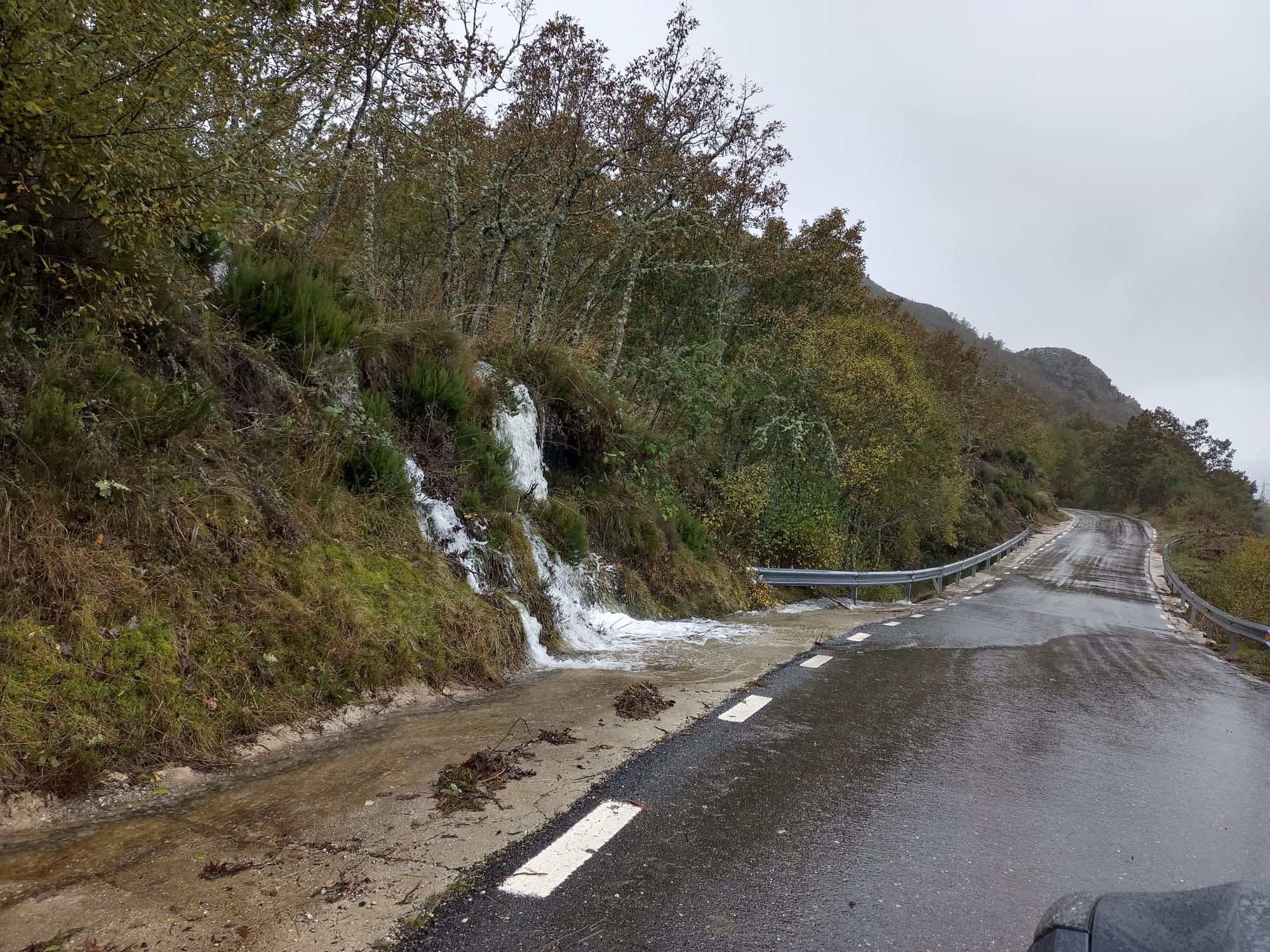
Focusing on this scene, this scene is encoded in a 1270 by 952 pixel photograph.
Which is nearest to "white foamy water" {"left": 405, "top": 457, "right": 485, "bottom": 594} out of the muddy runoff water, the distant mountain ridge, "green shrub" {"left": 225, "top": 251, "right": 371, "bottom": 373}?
"green shrub" {"left": 225, "top": 251, "right": 371, "bottom": 373}

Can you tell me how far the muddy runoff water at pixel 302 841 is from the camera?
236 cm

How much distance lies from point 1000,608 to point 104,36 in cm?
1651

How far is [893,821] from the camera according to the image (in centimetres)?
357

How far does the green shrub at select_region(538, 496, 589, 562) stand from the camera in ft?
29.2

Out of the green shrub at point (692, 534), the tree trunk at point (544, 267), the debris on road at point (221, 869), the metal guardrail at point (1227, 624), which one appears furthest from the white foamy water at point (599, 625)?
the metal guardrail at point (1227, 624)

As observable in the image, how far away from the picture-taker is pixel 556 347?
35.3 feet

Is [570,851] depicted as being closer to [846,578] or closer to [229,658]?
[229,658]

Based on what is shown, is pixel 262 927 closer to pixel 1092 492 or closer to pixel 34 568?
pixel 34 568

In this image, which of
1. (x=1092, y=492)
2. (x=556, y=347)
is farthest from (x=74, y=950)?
(x=1092, y=492)

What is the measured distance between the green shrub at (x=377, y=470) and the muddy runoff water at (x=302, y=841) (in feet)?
8.01

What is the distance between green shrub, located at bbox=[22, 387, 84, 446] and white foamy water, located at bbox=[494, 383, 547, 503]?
4.71m

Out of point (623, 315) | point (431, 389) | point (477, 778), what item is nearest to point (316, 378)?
point (431, 389)

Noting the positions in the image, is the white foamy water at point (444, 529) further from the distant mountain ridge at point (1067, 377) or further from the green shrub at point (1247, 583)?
the distant mountain ridge at point (1067, 377)

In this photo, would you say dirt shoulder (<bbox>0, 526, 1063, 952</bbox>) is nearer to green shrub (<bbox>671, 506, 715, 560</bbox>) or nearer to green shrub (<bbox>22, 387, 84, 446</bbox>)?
green shrub (<bbox>22, 387, 84, 446</bbox>)
